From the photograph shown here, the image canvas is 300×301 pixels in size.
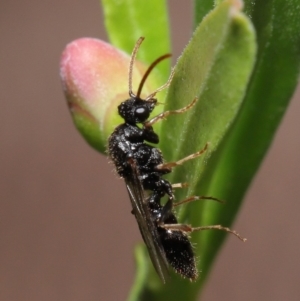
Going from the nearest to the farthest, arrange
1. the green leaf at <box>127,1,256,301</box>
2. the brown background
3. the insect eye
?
1. the green leaf at <box>127,1,256,301</box>
2. the insect eye
3. the brown background

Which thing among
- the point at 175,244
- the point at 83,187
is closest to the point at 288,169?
the point at 83,187

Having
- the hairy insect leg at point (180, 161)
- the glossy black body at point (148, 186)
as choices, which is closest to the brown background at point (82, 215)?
the glossy black body at point (148, 186)

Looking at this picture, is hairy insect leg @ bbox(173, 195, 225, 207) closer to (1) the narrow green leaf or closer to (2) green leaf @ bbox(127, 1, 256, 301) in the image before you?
(2) green leaf @ bbox(127, 1, 256, 301)

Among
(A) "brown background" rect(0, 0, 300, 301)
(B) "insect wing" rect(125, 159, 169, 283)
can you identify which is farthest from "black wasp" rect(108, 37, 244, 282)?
(A) "brown background" rect(0, 0, 300, 301)

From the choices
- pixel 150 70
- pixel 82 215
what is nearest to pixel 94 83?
pixel 150 70

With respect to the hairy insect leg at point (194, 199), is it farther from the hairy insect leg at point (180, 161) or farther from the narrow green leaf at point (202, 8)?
the narrow green leaf at point (202, 8)

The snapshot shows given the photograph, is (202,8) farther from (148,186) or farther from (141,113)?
(148,186)
